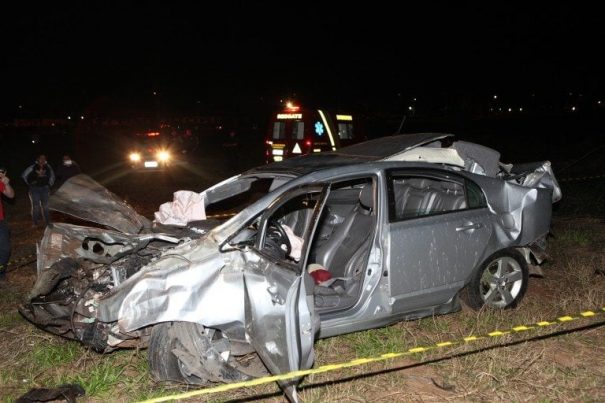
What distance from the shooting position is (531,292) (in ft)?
18.4

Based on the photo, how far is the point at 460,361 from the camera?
410cm

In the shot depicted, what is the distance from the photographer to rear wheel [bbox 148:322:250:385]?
357 cm

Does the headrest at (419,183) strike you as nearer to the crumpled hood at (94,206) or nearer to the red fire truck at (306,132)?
the crumpled hood at (94,206)

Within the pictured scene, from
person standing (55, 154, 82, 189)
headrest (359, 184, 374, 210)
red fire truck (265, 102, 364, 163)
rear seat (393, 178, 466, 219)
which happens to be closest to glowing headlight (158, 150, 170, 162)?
red fire truck (265, 102, 364, 163)

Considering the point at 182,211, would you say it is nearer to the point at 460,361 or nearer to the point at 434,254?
the point at 434,254

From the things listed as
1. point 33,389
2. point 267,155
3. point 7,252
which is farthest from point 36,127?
point 33,389

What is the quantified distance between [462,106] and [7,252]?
172ft

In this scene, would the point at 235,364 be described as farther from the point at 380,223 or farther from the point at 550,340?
the point at 550,340

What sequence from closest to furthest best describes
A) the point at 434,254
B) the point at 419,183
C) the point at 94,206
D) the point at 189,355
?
the point at 189,355, the point at 434,254, the point at 94,206, the point at 419,183

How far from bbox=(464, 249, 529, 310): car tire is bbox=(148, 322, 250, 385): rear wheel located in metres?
2.21

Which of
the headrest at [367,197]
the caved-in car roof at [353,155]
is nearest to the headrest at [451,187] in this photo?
the caved-in car roof at [353,155]

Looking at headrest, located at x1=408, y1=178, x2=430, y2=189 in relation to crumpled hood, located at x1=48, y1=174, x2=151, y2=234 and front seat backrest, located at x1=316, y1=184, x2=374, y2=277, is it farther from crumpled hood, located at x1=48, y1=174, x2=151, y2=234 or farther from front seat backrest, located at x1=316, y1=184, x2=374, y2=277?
crumpled hood, located at x1=48, y1=174, x2=151, y2=234

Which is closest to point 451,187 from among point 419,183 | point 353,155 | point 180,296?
point 419,183

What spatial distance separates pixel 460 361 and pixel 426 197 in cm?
154
